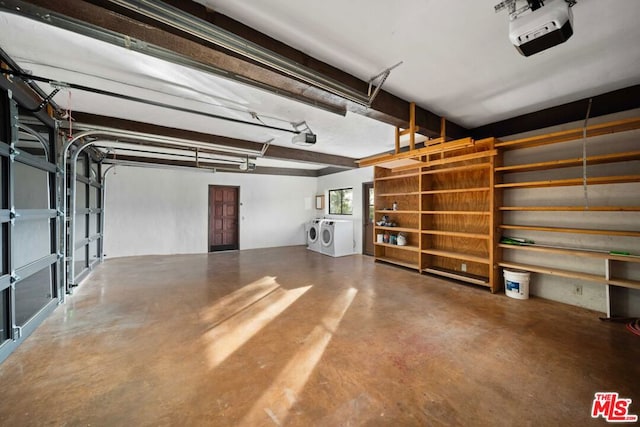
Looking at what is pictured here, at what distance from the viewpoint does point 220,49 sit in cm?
170

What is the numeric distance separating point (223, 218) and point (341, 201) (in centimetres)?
364

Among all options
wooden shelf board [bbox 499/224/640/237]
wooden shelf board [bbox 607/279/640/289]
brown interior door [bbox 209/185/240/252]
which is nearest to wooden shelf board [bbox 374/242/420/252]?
wooden shelf board [bbox 499/224/640/237]

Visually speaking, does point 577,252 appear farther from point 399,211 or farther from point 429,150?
point 399,211

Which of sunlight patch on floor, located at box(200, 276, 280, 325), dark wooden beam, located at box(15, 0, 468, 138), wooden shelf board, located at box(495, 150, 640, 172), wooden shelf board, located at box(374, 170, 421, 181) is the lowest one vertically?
sunlight patch on floor, located at box(200, 276, 280, 325)

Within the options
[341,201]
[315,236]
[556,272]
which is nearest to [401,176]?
[556,272]

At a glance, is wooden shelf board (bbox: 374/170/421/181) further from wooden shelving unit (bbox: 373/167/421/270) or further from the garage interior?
the garage interior

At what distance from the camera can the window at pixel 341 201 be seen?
7.16 meters

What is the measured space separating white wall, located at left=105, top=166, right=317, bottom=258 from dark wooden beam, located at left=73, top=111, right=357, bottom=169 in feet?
8.79

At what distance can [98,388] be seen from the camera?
169 centimetres

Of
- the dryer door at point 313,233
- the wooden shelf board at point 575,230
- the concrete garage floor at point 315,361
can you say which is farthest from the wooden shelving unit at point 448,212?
the dryer door at point 313,233

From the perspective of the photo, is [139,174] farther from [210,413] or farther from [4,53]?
[210,413]

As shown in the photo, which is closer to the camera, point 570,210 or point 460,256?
point 570,210

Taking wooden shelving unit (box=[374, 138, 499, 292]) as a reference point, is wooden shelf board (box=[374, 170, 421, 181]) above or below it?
above

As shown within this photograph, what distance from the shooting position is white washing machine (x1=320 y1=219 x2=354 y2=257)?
6.49m
